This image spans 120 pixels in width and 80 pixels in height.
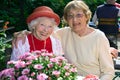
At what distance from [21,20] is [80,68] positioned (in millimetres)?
7033

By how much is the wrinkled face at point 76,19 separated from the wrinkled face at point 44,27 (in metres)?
0.18

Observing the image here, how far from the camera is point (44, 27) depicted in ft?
10.7

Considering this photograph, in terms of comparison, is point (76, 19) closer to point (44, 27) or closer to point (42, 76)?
point (44, 27)

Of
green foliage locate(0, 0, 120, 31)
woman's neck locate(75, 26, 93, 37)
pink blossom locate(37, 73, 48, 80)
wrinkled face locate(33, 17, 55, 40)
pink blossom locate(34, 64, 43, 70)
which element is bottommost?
green foliage locate(0, 0, 120, 31)

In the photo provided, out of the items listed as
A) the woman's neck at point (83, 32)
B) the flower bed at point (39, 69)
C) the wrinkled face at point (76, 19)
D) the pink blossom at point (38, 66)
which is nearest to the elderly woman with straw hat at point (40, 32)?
the wrinkled face at point (76, 19)

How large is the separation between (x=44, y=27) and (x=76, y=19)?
295mm

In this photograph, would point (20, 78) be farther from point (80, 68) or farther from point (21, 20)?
point (21, 20)

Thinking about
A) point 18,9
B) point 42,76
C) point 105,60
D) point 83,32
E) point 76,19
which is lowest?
point 18,9

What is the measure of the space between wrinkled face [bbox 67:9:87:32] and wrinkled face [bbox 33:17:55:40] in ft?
0.59

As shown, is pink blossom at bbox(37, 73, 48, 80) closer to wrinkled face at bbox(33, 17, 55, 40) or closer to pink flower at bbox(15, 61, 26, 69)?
pink flower at bbox(15, 61, 26, 69)

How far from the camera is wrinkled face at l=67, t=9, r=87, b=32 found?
3.33 meters

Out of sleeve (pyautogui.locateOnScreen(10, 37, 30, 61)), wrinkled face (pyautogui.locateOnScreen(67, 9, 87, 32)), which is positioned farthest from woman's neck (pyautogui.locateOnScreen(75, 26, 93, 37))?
sleeve (pyautogui.locateOnScreen(10, 37, 30, 61))

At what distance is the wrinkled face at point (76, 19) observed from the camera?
3332mm

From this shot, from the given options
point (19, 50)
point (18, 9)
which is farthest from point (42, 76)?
point (18, 9)
